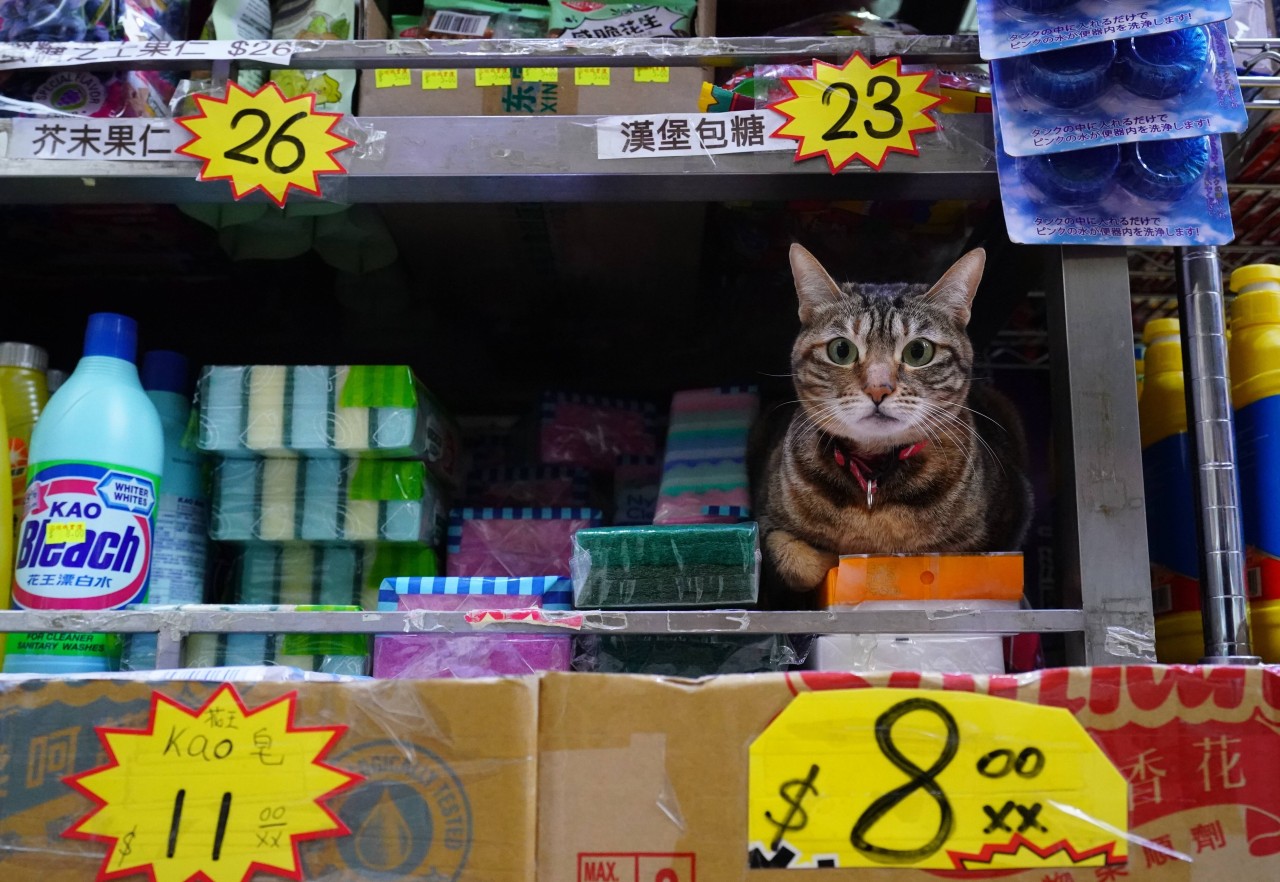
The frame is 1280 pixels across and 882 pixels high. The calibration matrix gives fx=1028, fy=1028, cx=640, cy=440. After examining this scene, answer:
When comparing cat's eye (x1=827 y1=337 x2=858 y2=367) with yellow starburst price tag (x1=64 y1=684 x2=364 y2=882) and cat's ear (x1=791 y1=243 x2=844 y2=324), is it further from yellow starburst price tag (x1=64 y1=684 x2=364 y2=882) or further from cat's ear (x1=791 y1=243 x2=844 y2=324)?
yellow starburst price tag (x1=64 y1=684 x2=364 y2=882)

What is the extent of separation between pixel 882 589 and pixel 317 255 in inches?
43.7

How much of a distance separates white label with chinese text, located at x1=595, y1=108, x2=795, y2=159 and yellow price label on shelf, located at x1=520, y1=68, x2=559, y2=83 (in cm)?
10

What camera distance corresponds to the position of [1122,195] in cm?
112

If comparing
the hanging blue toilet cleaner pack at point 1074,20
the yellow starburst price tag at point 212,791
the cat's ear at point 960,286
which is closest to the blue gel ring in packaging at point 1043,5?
the hanging blue toilet cleaner pack at point 1074,20

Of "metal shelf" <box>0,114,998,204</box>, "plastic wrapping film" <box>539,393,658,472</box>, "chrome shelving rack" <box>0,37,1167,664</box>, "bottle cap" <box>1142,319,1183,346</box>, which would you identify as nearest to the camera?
"chrome shelving rack" <box>0,37,1167,664</box>

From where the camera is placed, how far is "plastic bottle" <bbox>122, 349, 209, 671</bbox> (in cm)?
131

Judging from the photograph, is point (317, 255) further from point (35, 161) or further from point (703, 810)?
point (703, 810)

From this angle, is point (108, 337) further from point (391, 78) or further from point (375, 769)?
point (375, 769)

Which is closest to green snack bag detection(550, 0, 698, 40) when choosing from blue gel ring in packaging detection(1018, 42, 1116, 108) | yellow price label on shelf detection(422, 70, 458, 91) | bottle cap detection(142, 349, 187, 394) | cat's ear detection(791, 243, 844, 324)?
yellow price label on shelf detection(422, 70, 458, 91)

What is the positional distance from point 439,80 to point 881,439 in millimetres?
683

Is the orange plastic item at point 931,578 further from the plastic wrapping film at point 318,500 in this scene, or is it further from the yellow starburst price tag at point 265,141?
the yellow starburst price tag at point 265,141

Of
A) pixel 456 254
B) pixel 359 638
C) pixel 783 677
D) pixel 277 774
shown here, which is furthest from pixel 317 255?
pixel 783 677

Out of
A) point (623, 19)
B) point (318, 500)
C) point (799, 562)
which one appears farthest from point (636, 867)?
point (623, 19)

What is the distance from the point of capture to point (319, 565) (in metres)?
1.39
